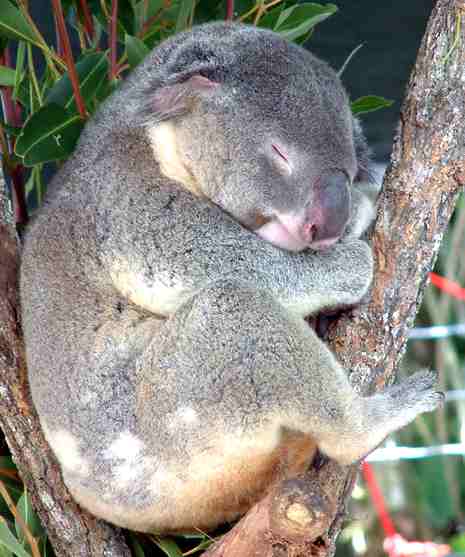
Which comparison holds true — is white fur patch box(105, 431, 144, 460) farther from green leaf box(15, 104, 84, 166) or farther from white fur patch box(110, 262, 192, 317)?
green leaf box(15, 104, 84, 166)

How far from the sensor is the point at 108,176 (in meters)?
2.33

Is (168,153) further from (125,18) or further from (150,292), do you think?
(125,18)

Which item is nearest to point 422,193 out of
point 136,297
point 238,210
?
point 238,210

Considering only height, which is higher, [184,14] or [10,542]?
[184,14]

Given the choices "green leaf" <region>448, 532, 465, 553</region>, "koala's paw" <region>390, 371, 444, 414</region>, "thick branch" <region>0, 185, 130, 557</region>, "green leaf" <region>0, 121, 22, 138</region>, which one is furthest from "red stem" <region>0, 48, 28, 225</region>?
"green leaf" <region>448, 532, 465, 553</region>

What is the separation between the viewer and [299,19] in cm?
280

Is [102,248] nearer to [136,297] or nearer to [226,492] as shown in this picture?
[136,297]

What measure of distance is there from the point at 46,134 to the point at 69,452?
87 centimetres

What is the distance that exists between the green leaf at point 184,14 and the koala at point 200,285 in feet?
1.43

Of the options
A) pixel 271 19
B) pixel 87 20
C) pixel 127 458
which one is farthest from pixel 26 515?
pixel 271 19

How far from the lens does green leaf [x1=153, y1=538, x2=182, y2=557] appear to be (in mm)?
2445

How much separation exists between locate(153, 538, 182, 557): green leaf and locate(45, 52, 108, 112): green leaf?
1.24m

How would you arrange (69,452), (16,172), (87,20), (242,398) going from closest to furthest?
(242,398), (69,452), (16,172), (87,20)

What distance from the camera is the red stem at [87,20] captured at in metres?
2.88
